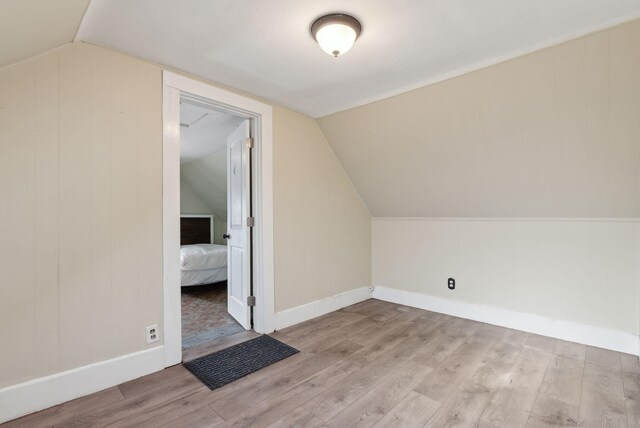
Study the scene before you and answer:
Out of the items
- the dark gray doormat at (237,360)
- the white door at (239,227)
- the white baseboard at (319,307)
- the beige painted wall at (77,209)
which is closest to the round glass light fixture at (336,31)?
the beige painted wall at (77,209)

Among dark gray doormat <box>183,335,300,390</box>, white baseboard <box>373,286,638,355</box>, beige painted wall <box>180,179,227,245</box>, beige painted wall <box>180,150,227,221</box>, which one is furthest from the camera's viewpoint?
beige painted wall <box>180,179,227,245</box>

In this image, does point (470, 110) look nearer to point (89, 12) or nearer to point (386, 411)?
point (386, 411)

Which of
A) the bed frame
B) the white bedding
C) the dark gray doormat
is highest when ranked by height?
the bed frame

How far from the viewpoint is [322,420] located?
1.59 m

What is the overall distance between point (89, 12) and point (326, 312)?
3026mm

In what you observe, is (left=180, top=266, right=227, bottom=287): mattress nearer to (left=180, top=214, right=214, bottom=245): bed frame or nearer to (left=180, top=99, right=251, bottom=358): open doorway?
(left=180, top=99, right=251, bottom=358): open doorway

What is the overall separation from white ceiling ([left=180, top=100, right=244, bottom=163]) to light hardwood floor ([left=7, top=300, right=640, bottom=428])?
212 cm

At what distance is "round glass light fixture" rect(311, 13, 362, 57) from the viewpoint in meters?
1.63

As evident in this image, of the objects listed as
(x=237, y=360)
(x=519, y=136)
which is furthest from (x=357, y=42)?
(x=237, y=360)

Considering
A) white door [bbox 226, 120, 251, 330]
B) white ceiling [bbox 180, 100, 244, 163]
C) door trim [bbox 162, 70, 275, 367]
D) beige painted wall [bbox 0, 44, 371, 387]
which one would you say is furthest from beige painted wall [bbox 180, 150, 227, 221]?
beige painted wall [bbox 0, 44, 371, 387]

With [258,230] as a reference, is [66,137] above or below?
above

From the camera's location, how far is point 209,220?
6305 mm

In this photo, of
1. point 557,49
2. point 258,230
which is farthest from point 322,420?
point 557,49

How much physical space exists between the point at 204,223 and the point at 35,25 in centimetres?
506
